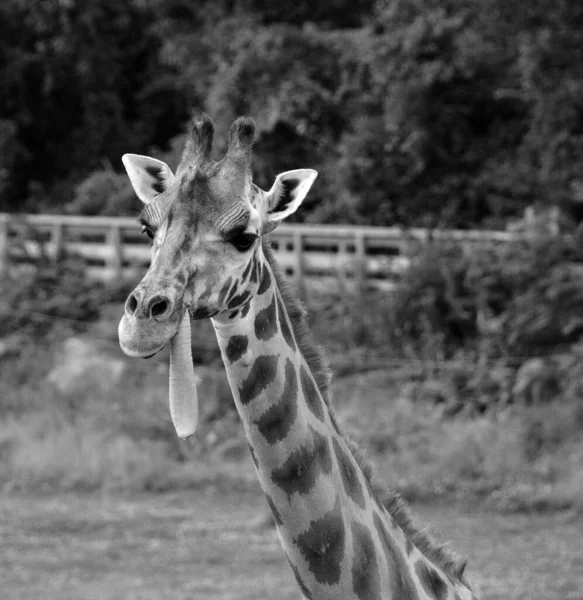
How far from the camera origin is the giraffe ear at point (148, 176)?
12.9 feet

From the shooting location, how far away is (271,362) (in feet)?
12.1

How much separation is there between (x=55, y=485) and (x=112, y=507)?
3.55 ft

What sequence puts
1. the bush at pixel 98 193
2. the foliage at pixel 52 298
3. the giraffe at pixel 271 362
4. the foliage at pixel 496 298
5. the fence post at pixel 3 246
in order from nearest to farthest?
the giraffe at pixel 271 362
the foliage at pixel 496 298
the foliage at pixel 52 298
the fence post at pixel 3 246
the bush at pixel 98 193

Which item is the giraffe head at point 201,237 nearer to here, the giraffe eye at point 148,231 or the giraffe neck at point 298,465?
the giraffe eye at point 148,231

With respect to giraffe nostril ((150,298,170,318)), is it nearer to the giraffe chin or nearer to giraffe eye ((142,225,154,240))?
the giraffe chin

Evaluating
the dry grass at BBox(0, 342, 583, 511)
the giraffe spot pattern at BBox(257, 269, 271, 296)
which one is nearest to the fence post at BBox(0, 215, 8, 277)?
the dry grass at BBox(0, 342, 583, 511)

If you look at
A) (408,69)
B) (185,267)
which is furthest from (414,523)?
(408,69)

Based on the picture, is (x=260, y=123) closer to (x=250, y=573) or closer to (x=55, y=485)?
(x=55, y=485)

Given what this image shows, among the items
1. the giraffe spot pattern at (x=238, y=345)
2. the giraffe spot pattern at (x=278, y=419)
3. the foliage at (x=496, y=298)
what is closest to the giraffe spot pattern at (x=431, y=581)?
the giraffe spot pattern at (x=278, y=419)

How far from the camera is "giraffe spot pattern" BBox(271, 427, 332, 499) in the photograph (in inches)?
145

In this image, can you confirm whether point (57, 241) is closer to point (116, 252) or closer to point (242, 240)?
point (116, 252)

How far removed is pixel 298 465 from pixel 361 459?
42cm

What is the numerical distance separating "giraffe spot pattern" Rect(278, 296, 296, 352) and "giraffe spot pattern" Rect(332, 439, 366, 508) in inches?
12.9

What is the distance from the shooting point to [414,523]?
165 inches
